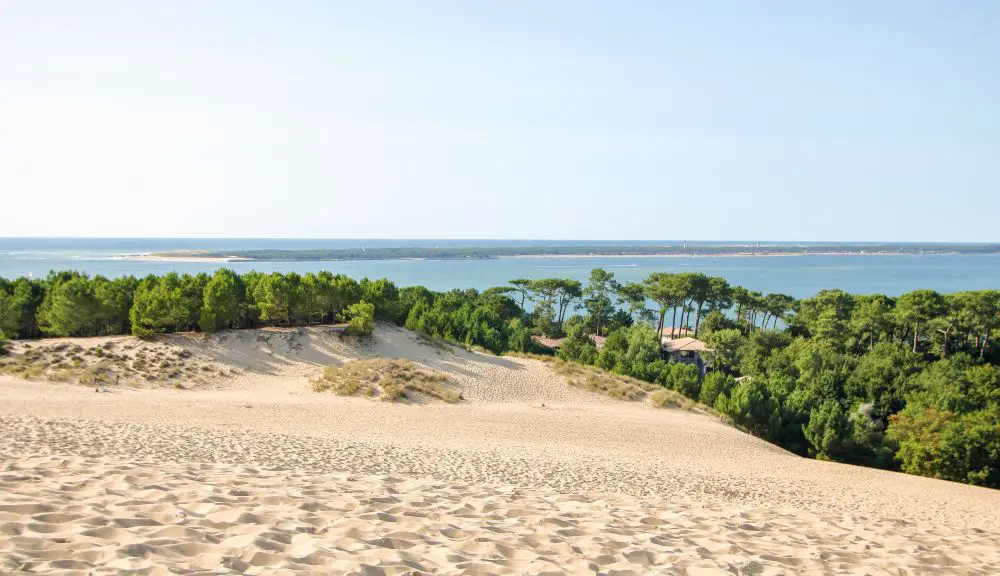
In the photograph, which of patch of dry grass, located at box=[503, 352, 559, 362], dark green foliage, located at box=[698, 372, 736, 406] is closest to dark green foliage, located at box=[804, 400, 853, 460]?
dark green foliage, located at box=[698, 372, 736, 406]

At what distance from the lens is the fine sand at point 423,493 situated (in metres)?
5.58

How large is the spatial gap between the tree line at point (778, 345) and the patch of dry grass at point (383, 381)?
15.2 ft

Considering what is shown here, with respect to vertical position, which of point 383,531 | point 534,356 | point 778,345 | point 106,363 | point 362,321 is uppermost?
point 383,531

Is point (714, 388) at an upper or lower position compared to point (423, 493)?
lower

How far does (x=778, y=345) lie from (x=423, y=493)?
38.8 meters

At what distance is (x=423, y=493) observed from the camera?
830 cm

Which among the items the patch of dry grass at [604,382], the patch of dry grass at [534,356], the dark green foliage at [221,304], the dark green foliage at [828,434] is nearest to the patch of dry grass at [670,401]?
the patch of dry grass at [604,382]

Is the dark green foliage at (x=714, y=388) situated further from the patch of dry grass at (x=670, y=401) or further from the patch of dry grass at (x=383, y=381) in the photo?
the patch of dry grass at (x=383, y=381)

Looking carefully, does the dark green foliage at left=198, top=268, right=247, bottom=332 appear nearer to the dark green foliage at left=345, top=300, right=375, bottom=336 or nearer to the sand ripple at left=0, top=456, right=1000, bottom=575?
the dark green foliage at left=345, top=300, right=375, bottom=336

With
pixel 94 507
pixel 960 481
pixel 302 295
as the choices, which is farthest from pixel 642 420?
pixel 94 507

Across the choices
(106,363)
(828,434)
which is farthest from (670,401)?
(106,363)

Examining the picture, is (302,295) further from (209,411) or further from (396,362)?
(209,411)

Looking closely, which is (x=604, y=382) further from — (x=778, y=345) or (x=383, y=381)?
(x=778, y=345)

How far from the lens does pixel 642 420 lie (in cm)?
2275
